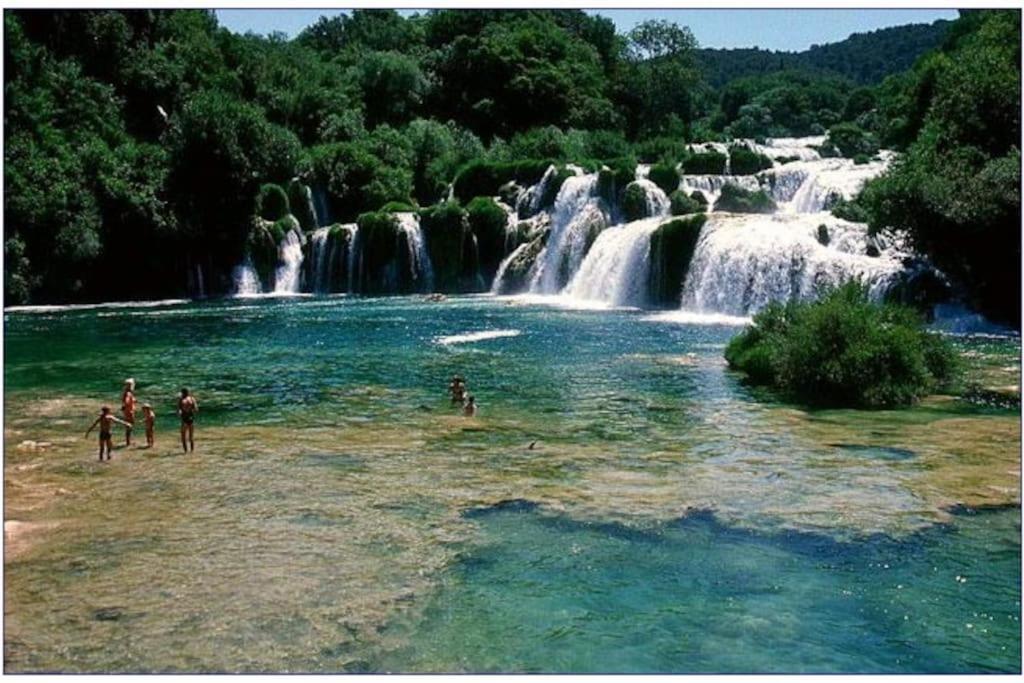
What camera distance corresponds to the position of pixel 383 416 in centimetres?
2108

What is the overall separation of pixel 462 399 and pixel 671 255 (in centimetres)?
2238

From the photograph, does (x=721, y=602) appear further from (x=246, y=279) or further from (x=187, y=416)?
(x=246, y=279)

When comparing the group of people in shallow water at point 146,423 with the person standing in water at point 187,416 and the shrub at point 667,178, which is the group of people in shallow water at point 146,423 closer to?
the person standing in water at point 187,416

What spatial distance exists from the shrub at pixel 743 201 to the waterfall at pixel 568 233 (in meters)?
6.25

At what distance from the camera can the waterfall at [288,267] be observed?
5784 cm

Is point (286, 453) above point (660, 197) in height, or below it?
below

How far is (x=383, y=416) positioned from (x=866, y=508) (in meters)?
10.4

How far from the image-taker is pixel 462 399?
2195cm

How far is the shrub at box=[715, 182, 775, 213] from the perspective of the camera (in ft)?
169

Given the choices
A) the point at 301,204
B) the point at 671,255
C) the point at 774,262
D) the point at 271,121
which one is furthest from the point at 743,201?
the point at 271,121

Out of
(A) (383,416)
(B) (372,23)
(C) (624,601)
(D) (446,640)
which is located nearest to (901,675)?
(C) (624,601)

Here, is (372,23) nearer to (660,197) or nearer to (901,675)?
(660,197)

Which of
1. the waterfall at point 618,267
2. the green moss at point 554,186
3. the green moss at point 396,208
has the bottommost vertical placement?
the waterfall at point 618,267

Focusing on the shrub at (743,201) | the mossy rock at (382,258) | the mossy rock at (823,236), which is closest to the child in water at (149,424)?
the mossy rock at (823,236)
